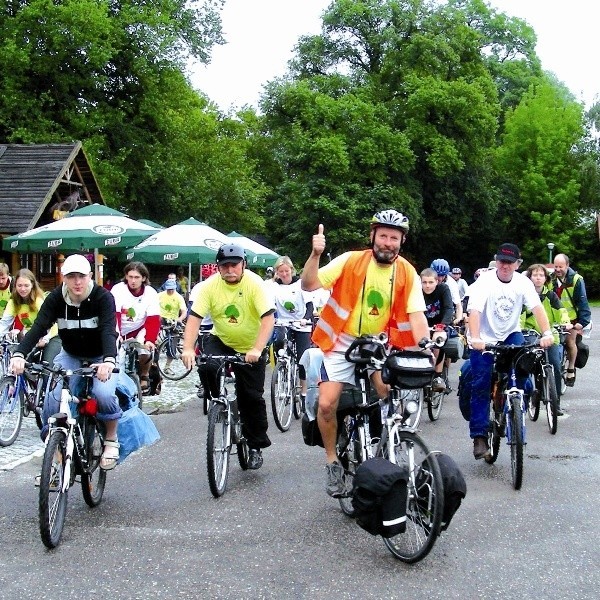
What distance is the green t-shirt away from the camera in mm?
Answer: 7688

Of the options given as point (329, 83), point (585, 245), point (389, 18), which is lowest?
point (585, 245)

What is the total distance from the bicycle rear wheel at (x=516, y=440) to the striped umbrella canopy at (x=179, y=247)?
36.8ft

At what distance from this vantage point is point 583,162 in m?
57.6

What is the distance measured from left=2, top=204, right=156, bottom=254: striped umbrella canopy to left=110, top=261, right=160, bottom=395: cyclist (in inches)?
197

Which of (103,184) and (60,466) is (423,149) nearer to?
(103,184)

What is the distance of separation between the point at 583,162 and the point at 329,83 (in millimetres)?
18248

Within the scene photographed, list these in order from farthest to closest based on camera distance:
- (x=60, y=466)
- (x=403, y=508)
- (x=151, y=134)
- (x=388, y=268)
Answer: (x=151, y=134) → (x=388, y=268) → (x=60, y=466) → (x=403, y=508)

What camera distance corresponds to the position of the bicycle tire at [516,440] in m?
7.32

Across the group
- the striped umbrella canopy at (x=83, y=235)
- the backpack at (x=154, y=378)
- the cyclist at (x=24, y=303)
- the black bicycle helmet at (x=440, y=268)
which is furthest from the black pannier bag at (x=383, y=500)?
the striped umbrella canopy at (x=83, y=235)

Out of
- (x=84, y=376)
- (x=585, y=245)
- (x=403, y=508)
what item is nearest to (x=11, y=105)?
(x=84, y=376)

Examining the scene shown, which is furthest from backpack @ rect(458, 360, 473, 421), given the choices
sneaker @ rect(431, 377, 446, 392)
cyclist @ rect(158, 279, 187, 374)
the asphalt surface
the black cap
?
cyclist @ rect(158, 279, 187, 374)

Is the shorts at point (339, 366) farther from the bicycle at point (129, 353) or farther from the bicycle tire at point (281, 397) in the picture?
the bicycle at point (129, 353)

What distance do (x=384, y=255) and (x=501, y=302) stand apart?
2.38 metres

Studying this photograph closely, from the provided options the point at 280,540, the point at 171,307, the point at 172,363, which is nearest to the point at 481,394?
the point at 280,540
